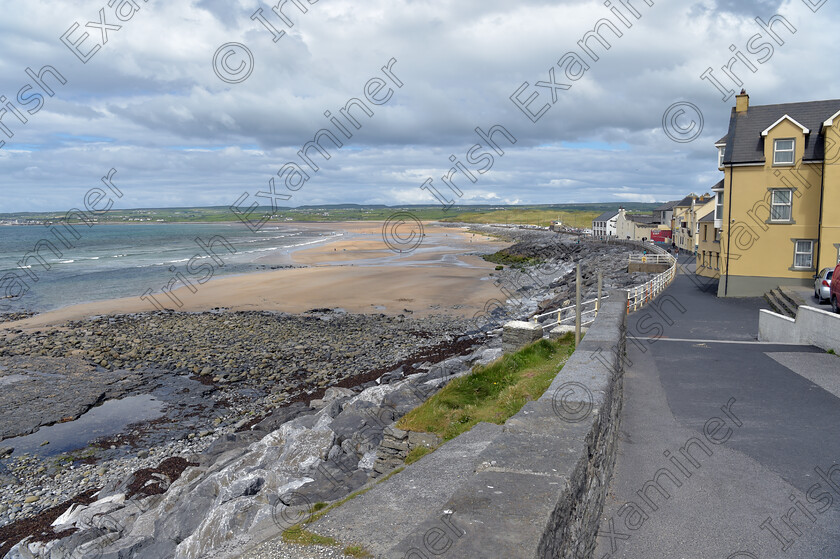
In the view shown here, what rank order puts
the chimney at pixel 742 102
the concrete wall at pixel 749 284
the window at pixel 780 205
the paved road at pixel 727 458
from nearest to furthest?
the paved road at pixel 727 458 → the window at pixel 780 205 → the concrete wall at pixel 749 284 → the chimney at pixel 742 102

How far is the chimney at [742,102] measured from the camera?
2819 centimetres

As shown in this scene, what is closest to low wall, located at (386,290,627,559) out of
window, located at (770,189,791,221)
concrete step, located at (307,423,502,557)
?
concrete step, located at (307,423,502,557)

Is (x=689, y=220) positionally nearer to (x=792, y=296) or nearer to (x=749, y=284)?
(x=749, y=284)

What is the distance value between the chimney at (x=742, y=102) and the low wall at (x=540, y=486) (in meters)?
27.7

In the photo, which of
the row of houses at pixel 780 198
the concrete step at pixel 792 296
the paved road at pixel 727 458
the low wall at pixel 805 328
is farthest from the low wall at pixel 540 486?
the row of houses at pixel 780 198

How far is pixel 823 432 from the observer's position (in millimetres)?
8164

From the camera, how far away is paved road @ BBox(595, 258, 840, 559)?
18.4 ft

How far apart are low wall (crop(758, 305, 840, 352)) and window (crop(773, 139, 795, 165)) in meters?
12.6

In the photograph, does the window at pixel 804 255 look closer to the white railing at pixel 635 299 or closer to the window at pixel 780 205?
the window at pixel 780 205

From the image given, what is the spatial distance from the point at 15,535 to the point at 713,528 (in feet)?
43.9

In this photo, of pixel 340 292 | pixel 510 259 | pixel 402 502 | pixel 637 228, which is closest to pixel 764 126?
pixel 402 502

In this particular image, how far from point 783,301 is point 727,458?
1769 centimetres

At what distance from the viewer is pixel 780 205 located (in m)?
25.0

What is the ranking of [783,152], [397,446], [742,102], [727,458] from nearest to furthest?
[727,458], [397,446], [783,152], [742,102]
